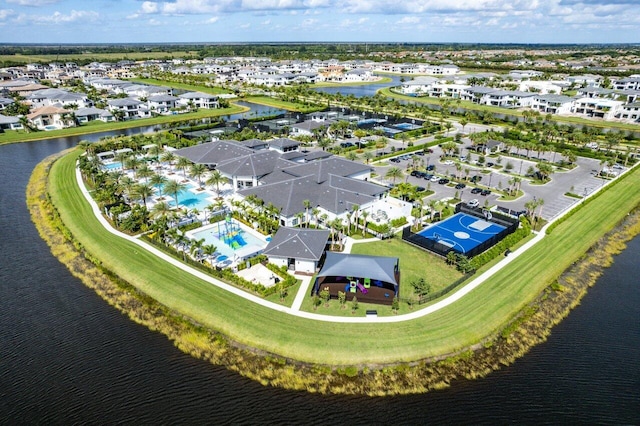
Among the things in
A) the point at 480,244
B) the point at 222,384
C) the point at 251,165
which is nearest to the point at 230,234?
the point at 251,165

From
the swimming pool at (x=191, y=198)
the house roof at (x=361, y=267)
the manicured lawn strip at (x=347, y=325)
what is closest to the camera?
the manicured lawn strip at (x=347, y=325)

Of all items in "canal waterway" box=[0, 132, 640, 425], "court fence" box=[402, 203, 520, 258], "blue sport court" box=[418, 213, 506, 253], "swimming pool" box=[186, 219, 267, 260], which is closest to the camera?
"canal waterway" box=[0, 132, 640, 425]

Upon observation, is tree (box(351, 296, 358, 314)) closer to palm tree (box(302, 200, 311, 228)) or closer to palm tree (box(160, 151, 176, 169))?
palm tree (box(302, 200, 311, 228))

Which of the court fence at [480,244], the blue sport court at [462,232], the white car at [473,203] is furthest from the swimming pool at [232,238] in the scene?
the white car at [473,203]

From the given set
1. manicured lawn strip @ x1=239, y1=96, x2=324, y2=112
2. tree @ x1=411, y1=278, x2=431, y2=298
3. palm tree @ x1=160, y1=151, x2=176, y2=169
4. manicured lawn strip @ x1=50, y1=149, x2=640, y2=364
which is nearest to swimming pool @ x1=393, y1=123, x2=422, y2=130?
manicured lawn strip @ x1=239, y1=96, x2=324, y2=112

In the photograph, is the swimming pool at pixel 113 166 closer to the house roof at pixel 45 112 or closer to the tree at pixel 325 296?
the house roof at pixel 45 112

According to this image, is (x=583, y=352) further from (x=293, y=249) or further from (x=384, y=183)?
(x=384, y=183)

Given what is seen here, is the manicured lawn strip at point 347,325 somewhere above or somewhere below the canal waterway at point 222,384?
above
